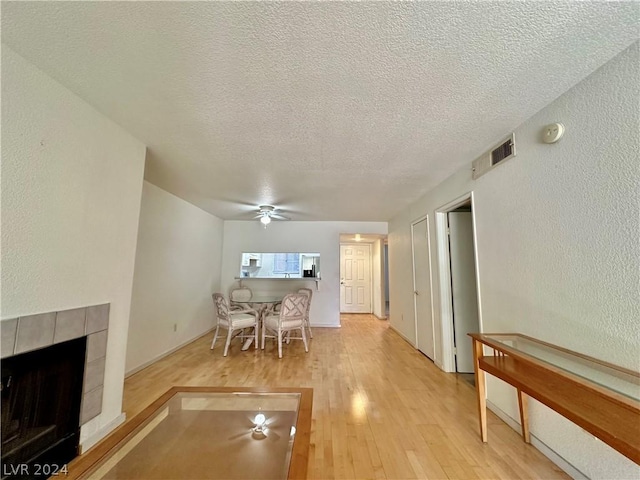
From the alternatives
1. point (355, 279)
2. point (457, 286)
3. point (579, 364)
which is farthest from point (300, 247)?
point (579, 364)

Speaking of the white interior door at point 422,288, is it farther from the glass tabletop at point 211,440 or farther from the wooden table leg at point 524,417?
the glass tabletop at point 211,440

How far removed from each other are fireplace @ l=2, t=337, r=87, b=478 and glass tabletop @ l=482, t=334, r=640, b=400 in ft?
9.26

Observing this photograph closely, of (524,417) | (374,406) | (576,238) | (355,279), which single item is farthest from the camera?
(355,279)

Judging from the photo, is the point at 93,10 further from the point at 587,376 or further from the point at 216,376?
the point at 216,376

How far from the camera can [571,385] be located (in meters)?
1.19

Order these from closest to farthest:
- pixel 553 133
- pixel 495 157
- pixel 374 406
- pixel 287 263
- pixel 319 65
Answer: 1. pixel 319 65
2. pixel 553 133
3. pixel 495 157
4. pixel 374 406
5. pixel 287 263

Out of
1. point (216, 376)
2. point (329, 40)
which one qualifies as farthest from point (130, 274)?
point (329, 40)

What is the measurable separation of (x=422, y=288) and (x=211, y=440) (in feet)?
10.1

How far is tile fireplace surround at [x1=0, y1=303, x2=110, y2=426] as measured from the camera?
50.0 inches

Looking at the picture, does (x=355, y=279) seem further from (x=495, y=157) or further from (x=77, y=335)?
(x=77, y=335)

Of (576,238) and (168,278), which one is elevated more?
(576,238)

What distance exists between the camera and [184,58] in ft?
4.19

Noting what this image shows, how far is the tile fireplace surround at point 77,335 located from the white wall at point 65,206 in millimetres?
53

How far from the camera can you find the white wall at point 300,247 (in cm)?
556
